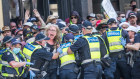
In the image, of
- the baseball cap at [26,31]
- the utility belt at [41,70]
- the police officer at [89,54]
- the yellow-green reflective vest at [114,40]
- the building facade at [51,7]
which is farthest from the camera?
the building facade at [51,7]

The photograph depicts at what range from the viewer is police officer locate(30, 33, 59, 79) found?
34.6ft

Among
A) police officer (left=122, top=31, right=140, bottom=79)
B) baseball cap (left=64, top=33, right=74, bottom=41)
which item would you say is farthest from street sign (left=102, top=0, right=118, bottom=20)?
baseball cap (left=64, top=33, right=74, bottom=41)

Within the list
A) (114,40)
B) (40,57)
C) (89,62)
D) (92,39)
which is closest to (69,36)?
(92,39)

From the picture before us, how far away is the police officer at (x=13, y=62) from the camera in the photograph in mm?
10195

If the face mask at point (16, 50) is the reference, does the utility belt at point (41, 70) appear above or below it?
below

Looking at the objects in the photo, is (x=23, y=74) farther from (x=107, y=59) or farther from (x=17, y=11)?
(x=17, y=11)

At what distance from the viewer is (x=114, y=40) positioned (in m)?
11.9

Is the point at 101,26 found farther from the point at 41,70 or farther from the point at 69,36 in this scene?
the point at 41,70

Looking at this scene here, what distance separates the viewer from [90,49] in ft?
35.4

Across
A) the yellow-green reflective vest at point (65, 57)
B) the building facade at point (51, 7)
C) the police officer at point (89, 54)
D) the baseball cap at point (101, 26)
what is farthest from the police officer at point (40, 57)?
the building facade at point (51, 7)

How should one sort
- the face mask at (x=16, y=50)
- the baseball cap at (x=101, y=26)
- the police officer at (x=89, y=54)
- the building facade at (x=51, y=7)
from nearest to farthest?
the face mask at (x=16, y=50), the police officer at (x=89, y=54), the baseball cap at (x=101, y=26), the building facade at (x=51, y=7)

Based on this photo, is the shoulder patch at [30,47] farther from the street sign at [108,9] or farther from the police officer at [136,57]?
the street sign at [108,9]

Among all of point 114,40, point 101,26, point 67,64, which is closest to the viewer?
point 67,64

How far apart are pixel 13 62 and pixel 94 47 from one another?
2.05 m
